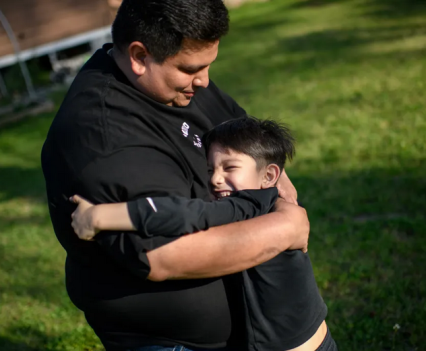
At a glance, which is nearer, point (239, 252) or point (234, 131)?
point (239, 252)

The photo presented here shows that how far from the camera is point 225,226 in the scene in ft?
6.01

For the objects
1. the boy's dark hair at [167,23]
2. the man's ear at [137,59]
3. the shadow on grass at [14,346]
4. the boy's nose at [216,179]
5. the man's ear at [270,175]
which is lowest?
the shadow on grass at [14,346]

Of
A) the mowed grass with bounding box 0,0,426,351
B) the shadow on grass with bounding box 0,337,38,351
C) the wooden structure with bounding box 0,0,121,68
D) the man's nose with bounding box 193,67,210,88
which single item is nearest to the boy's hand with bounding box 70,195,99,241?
the man's nose with bounding box 193,67,210,88

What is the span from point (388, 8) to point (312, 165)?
1021 centimetres

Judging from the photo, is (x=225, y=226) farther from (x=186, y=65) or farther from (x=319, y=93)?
(x=319, y=93)

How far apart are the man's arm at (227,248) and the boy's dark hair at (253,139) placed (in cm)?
39

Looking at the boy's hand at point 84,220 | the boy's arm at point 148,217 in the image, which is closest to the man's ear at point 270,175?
the boy's arm at point 148,217

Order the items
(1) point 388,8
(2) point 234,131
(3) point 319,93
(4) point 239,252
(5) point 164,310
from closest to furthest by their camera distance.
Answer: (4) point 239,252, (5) point 164,310, (2) point 234,131, (3) point 319,93, (1) point 388,8

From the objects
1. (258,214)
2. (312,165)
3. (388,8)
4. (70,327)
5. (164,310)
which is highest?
(258,214)

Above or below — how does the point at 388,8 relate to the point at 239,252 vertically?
below

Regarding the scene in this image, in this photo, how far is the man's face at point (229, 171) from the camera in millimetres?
2240

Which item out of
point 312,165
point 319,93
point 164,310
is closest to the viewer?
point 164,310

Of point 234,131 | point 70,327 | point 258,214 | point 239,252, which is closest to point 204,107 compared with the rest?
point 234,131

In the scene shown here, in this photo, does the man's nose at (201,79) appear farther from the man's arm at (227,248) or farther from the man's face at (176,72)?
the man's arm at (227,248)
